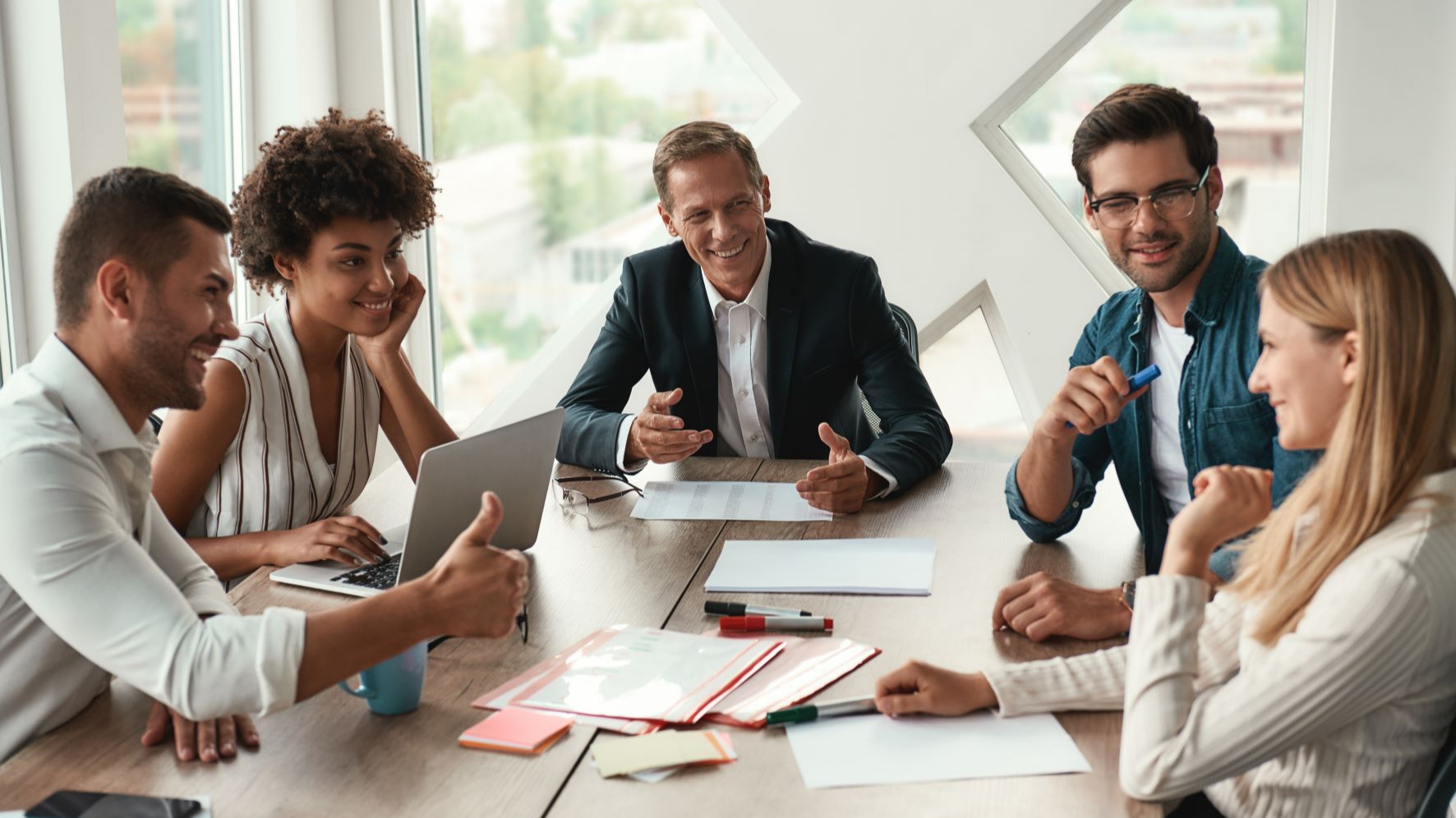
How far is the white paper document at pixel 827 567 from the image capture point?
70.5 inches

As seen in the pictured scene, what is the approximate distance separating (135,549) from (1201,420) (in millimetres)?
1578

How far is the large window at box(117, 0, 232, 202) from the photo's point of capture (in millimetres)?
3201

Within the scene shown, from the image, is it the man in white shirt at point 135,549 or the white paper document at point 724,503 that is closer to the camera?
the man in white shirt at point 135,549

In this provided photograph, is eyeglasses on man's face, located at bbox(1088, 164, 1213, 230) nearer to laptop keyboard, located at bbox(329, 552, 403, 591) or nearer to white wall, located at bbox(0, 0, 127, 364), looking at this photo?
laptop keyboard, located at bbox(329, 552, 403, 591)

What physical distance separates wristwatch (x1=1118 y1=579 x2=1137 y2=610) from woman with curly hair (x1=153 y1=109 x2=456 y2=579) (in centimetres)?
106

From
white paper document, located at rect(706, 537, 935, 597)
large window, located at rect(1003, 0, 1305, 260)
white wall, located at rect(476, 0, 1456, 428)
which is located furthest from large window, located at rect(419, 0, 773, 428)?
white paper document, located at rect(706, 537, 935, 597)

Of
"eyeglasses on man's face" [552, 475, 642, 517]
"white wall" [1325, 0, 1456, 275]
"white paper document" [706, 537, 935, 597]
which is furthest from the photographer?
"white wall" [1325, 0, 1456, 275]

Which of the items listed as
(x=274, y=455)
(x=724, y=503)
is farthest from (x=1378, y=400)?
(x=274, y=455)

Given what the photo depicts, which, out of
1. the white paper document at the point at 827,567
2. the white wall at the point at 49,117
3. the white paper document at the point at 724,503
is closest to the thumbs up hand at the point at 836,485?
the white paper document at the point at 724,503

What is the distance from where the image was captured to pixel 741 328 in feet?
9.18

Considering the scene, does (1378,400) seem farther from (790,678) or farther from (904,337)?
(904,337)

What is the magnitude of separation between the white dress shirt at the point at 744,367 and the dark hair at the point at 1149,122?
0.84 m

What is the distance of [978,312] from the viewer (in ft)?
13.2

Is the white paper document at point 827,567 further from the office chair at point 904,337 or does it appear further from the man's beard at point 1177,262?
the office chair at point 904,337
